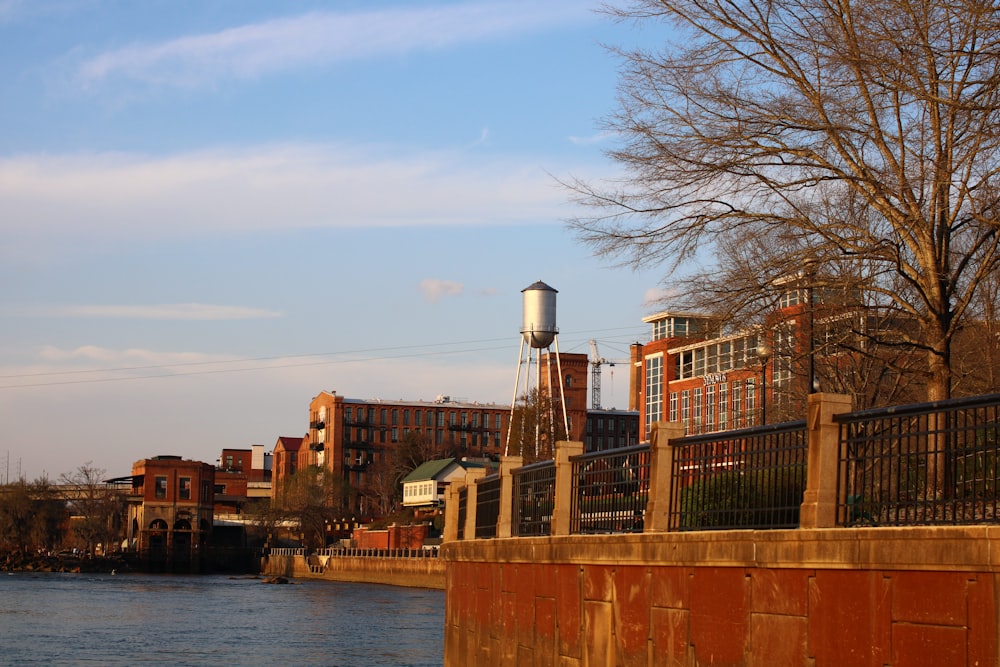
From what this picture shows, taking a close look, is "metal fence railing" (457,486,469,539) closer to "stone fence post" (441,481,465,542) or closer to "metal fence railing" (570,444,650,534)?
"stone fence post" (441,481,465,542)

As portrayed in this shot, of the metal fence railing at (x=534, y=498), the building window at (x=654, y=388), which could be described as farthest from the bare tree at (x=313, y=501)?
the metal fence railing at (x=534, y=498)

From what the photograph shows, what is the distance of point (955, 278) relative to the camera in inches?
656

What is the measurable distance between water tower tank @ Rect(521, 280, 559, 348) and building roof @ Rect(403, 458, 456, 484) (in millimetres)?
26218

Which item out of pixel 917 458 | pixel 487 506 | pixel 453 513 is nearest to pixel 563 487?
pixel 487 506

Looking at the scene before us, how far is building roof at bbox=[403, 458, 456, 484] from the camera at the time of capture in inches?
5030

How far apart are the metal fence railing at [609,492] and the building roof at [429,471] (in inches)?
4414

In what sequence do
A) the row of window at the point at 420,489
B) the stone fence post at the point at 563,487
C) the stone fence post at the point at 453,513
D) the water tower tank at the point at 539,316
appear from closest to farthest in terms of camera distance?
the stone fence post at the point at 563,487
the stone fence post at the point at 453,513
the water tower tank at the point at 539,316
the row of window at the point at 420,489

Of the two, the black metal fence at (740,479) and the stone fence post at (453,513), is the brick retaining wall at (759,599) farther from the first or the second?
the stone fence post at (453,513)

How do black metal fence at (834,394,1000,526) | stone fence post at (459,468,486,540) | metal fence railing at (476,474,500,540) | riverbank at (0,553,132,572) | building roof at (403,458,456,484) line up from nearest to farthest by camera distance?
black metal fence at (834,394,1000,526), metal fence railing at (476,474,500,540), stone fence post at (459,468,486,540), building roof at (403,458,456,484), riverbank at (0,553,132,572)

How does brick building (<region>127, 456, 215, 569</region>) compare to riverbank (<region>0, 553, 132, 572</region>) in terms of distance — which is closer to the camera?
riverbank (<region>0, 553, 132, 572</region>)

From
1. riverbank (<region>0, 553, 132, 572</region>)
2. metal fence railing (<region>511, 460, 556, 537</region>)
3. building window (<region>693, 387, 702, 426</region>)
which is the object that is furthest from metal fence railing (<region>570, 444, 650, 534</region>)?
riverbank (<region>0, 553, 132, 572</region>)

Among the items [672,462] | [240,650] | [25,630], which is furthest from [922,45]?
[25,630]

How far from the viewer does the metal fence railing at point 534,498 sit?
17188 millimetres

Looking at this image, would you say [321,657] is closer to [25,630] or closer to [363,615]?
[25,630]
